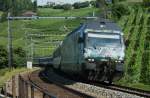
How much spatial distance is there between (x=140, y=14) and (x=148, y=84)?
35502 mm

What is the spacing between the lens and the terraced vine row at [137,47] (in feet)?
147

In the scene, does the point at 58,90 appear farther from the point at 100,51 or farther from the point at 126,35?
the point at 126,35

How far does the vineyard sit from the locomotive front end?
165 inches

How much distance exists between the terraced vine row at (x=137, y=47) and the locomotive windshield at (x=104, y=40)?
802cm

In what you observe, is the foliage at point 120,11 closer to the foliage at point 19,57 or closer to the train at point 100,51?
the foliage at point 19,57

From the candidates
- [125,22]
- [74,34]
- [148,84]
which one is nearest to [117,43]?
[74,34]

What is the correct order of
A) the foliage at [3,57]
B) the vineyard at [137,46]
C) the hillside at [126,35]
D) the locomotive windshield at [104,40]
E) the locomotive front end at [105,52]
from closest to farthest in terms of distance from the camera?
1. the locomotive front end at [105,52]
2. the locomotive windshield at [104,40]
3. the vineyard at [137,46]
4. the hillside at [126,35]
5. the foliage at [3,57]

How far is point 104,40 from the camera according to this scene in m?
35.7

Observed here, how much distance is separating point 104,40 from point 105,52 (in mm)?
834

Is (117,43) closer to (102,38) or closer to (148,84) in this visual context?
(102,38)

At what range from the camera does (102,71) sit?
35.8 m

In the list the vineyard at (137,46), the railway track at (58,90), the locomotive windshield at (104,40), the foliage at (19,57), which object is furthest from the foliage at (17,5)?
the railway track at (58,90)

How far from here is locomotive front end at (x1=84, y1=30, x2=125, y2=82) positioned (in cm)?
3522

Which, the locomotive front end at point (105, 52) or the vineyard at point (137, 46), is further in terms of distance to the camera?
the vineyard at point (137, 46)
